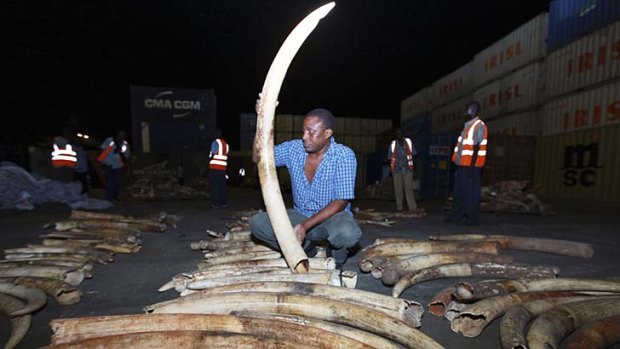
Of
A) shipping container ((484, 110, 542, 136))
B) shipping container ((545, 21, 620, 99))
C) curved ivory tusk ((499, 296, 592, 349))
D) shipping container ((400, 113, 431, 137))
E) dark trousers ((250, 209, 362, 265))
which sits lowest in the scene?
curved ivory tusk ((499, 296, 592, 349))

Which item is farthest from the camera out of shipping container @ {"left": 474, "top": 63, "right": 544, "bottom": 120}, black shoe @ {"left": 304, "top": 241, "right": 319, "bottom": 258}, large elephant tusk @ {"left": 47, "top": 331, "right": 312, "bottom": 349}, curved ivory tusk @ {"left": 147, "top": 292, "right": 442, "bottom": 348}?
shipping container @ {"left": 474, "top": 63, "right": 544, "bottom": 120}

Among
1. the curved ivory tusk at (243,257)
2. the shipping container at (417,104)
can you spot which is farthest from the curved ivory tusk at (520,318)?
the shipping container at (417,104)

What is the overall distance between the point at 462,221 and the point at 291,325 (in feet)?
20.3

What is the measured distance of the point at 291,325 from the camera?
5.91 feet

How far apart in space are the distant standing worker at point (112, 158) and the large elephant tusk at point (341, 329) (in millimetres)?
9175

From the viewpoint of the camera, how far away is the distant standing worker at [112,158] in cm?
929

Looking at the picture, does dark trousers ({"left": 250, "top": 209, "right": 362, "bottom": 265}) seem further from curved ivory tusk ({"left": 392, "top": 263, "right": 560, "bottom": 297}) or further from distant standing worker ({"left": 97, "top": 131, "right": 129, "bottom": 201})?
distant standing worker ({"left": 97, "top": 131, "right": 129, "bottom": 201})

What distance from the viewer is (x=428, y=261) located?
3340 mm

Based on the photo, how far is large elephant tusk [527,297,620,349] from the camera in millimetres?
1860

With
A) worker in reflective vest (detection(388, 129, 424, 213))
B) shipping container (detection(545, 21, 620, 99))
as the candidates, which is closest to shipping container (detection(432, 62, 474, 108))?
shipping container (detection(545, 21, 620, 99))

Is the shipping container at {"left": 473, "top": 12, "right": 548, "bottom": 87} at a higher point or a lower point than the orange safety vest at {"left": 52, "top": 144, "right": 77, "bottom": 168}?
higher

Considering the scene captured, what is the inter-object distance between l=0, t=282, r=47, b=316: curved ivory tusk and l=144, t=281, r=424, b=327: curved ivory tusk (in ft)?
3.72

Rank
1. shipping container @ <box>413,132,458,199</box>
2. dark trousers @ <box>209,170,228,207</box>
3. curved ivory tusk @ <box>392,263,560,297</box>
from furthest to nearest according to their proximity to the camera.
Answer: shipping container @ <box>413,132,458,199</box>, dark trousers @ <box>209,170,228,207</box>, curved ivory tusk @ <box>392,263,560,297</box>

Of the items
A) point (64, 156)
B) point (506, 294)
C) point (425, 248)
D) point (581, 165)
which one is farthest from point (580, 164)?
point (64, 156)
